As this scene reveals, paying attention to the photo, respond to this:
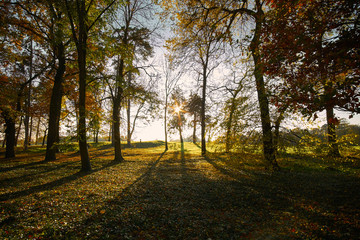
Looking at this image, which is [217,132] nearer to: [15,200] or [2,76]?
[15,200]

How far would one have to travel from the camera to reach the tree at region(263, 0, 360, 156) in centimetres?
316

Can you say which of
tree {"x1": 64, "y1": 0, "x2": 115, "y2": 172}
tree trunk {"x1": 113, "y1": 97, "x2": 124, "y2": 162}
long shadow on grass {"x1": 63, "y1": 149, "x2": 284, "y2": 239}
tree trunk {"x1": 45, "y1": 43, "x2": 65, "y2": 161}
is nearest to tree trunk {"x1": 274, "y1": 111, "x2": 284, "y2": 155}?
long shadow on grass {"x1": 63, "y1": 149, "x2": 284, "y2": 239}

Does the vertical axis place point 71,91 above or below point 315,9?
above

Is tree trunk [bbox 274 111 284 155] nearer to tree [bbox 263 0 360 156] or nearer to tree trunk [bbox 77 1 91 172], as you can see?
tree [bbox 263 0 360 156]

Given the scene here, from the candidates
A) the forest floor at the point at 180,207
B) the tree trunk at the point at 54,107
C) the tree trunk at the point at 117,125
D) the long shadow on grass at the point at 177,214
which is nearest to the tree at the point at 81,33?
the forest floor at the point at 180,207

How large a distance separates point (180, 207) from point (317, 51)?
5.87m

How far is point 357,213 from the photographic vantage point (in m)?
5.00

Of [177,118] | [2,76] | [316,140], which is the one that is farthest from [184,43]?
[177,118]

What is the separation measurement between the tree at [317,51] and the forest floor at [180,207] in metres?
3.33

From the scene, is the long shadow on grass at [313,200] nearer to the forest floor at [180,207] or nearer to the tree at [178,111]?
the forest floor at [180,207]

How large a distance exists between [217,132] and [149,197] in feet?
13.6

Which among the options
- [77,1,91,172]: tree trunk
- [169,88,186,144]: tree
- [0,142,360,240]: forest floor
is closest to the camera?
[0,142,360,240]: forest floor

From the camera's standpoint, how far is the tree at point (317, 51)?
3.16 m

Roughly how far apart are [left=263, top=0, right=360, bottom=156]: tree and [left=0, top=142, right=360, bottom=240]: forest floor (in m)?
3.33
